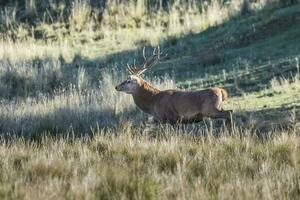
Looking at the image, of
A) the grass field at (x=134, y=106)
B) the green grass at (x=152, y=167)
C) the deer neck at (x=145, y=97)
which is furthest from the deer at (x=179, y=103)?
the green grass at (x=152, y=167)

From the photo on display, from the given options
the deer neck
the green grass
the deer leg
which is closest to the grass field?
the green grass

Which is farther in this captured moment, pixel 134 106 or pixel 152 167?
pixel 134 106

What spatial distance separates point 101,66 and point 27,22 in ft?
23.7

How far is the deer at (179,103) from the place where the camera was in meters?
12.2

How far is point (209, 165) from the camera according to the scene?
30.2 feet

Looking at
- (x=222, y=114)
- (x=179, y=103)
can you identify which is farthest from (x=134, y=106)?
(x=222, y=114)

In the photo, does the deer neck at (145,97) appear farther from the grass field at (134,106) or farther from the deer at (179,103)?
the grass field at (134,106)

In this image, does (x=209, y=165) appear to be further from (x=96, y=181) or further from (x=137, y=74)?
(x=137, y=74)

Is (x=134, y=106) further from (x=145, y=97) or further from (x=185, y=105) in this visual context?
(x=185, y=105)

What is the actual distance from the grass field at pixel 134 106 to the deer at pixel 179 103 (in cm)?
24

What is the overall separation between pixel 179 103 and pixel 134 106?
192 centimetres

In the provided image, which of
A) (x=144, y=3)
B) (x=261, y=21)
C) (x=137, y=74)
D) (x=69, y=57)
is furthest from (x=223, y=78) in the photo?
(x=144, y=3)

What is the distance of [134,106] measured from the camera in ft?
46.3

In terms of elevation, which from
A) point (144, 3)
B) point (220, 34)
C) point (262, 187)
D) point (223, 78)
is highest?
point (144, 3)
